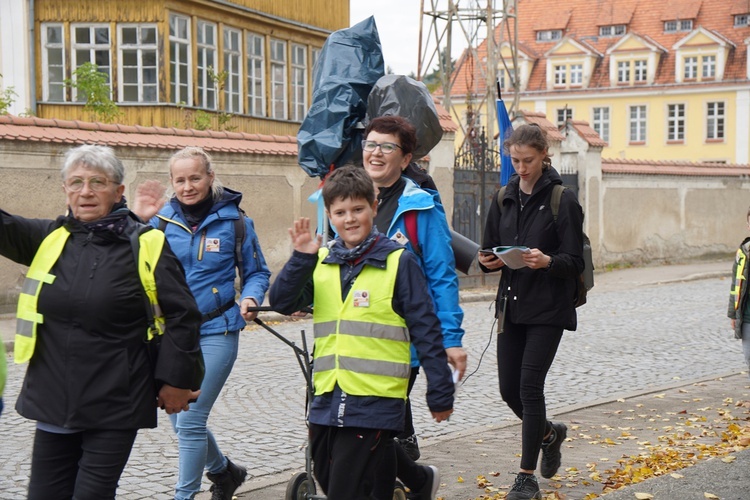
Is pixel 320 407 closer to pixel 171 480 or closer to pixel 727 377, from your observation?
pixel 171 480

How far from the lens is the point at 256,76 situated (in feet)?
88.9

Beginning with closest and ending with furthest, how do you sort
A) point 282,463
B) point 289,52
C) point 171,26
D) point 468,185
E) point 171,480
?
point 171,480 < point 282,463 < point 468,185 < point 171,26 < point 289,52

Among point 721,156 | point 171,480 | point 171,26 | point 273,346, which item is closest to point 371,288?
point 171,480

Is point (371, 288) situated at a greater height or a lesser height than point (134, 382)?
greater

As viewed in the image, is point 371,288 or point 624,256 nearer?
point 371,288

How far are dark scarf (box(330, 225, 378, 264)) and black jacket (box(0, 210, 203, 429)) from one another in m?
0.62

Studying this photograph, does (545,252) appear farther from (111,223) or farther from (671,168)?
(671,168)

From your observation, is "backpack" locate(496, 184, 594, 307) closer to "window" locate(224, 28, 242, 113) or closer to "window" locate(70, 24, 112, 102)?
"window" locate(70, 24, 112, 102)

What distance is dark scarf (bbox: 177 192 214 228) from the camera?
525cm

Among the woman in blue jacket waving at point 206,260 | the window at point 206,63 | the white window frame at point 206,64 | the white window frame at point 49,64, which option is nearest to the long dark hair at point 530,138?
the woman in blue jacket waving at point 206,260

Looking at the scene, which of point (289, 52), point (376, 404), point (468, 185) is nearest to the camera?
point (376, 404)

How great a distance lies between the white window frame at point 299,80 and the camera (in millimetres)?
28312

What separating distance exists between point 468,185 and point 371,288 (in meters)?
16.4

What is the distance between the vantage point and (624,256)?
85.7 feet
